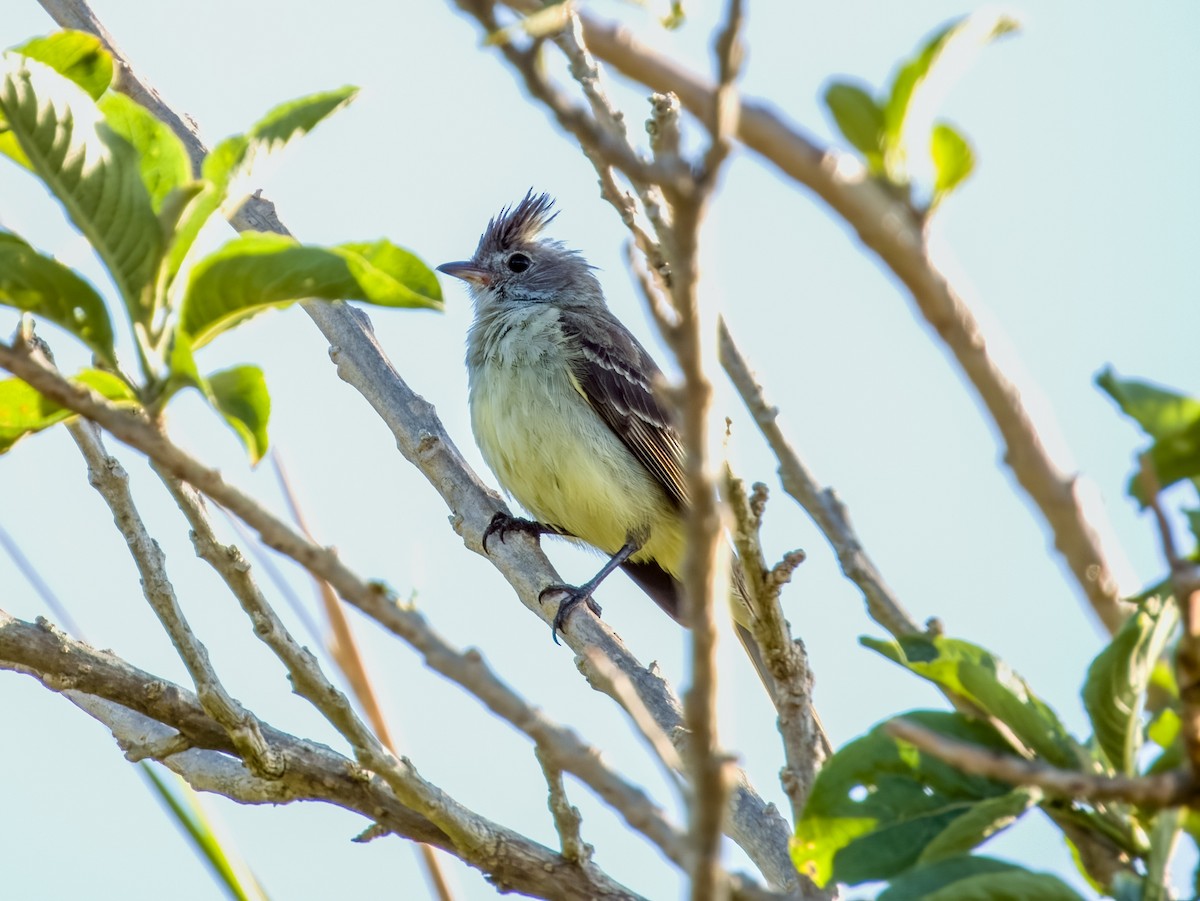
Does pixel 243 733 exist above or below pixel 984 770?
above

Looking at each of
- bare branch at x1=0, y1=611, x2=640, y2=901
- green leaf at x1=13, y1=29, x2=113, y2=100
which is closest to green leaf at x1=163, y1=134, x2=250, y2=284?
green leaf at x1=13, y1=29, x2=113, y2=100

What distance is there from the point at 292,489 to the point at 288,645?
1271 mm

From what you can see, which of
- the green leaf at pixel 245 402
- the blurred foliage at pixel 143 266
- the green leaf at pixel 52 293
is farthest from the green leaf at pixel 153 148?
the green leaf at pixel 245 402

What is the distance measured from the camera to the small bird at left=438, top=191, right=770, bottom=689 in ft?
22.9

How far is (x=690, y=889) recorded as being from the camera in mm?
1394

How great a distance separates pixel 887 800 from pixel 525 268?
6.64m

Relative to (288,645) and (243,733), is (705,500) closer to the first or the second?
(288,645)

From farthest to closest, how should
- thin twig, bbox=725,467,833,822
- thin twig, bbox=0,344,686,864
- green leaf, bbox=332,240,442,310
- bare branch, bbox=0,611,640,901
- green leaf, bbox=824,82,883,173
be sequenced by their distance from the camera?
bare branch, bbox=0,611,640,901
thin twig, bbox=725,467,833,822
green leaf, bbox=332,240,442,310
thin twig, bbox=0,344,686,864
green leaf, bbox=824,82,883,173

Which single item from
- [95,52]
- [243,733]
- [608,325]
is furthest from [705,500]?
[608,325]

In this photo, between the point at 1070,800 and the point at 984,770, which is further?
the point at 1070,800

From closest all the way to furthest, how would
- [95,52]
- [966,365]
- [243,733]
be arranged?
[966,365], [95,52], [243,733]

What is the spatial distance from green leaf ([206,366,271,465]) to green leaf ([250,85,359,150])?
38 cm

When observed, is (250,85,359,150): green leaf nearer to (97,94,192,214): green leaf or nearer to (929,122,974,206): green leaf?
(97,94,192,214): green leaf

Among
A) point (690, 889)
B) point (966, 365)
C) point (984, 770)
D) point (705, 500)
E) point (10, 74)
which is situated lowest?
point (690, 889)
